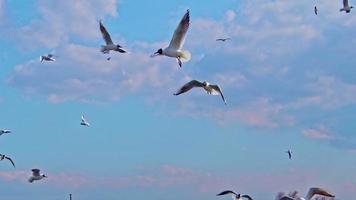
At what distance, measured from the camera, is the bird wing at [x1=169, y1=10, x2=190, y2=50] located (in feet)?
72.9

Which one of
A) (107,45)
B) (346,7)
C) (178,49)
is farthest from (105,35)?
(346,7)

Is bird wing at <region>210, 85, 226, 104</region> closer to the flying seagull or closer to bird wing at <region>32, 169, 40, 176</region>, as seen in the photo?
the flying seagull

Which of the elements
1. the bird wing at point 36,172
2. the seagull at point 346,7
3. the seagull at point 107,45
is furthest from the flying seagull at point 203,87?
the bird wing at point 36,172

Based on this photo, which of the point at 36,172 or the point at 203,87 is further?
the point at 36,172

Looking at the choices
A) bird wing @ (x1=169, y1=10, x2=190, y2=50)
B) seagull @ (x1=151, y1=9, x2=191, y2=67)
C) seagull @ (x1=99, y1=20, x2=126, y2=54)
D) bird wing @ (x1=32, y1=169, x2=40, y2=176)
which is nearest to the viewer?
bird wing @ (x1=169, y1=10, x2=190, y2=50)

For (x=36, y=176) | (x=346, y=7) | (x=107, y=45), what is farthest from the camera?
(x=36, y=176)

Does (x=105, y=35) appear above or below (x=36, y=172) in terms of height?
above

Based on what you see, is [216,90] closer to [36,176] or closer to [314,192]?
[314,192]

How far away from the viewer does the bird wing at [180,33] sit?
22.2m

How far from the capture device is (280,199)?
72.5 feet

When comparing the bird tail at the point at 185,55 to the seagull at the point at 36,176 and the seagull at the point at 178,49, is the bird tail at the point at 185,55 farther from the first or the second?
the seagull at the point at 36,176

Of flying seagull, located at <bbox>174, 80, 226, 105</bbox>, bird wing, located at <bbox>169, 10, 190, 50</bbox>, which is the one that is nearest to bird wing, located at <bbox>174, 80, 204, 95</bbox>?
flying seagull, located at <bbox>174, 80, 226, 105</bbox>

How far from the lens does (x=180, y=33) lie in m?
22.8

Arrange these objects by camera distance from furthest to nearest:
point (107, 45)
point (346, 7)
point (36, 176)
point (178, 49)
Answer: point (36, 176) < point (346, 7) < point (107, 45) < point (178, 49)
